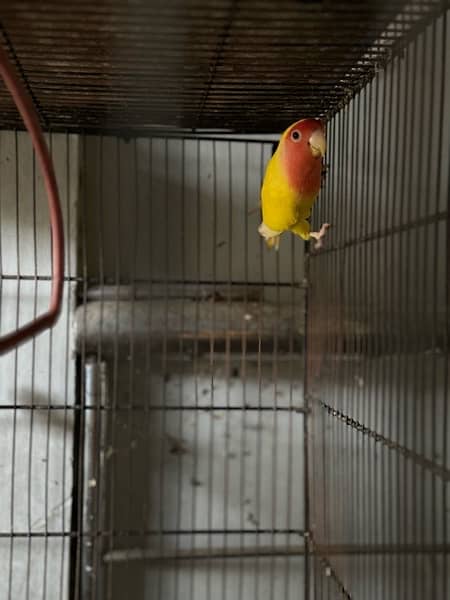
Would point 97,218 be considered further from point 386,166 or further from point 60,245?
point 60,245

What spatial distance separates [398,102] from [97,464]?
0.94 m

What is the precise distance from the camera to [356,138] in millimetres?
926

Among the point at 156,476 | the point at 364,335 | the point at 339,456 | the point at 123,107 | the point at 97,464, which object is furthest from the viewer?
the point at 156,476

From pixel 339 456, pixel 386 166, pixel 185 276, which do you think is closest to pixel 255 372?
pixel 185 276

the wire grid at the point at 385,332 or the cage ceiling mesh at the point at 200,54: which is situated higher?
the cage ceiling mesh at the point at 200,54

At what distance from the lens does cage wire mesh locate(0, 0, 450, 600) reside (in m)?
0.95

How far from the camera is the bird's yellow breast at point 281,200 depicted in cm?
81

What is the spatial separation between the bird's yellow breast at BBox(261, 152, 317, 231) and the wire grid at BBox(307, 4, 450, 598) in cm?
10

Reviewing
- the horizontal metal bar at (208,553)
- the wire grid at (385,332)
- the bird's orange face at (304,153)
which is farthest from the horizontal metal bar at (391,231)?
the horizontal metal bar at (208,553)

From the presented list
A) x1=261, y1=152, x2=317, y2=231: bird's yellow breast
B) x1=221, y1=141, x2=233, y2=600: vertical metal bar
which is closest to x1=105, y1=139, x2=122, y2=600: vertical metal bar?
x1=221, y1=141, x2=233, y2=600: vertical metal bar

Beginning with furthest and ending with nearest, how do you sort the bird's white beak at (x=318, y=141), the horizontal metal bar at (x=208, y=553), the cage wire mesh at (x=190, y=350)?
the horizontal metal bar at (x=208, y=553) < the cage wire mesh at (x=190, y=350) < the bird's white beak at (x=318, y=141)

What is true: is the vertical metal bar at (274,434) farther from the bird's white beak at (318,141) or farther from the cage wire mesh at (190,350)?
the bird's white beak at (318,141)

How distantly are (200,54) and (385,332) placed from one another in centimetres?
41

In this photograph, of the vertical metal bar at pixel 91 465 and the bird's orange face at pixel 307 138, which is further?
the vertical metal bar at pixel 91 465
